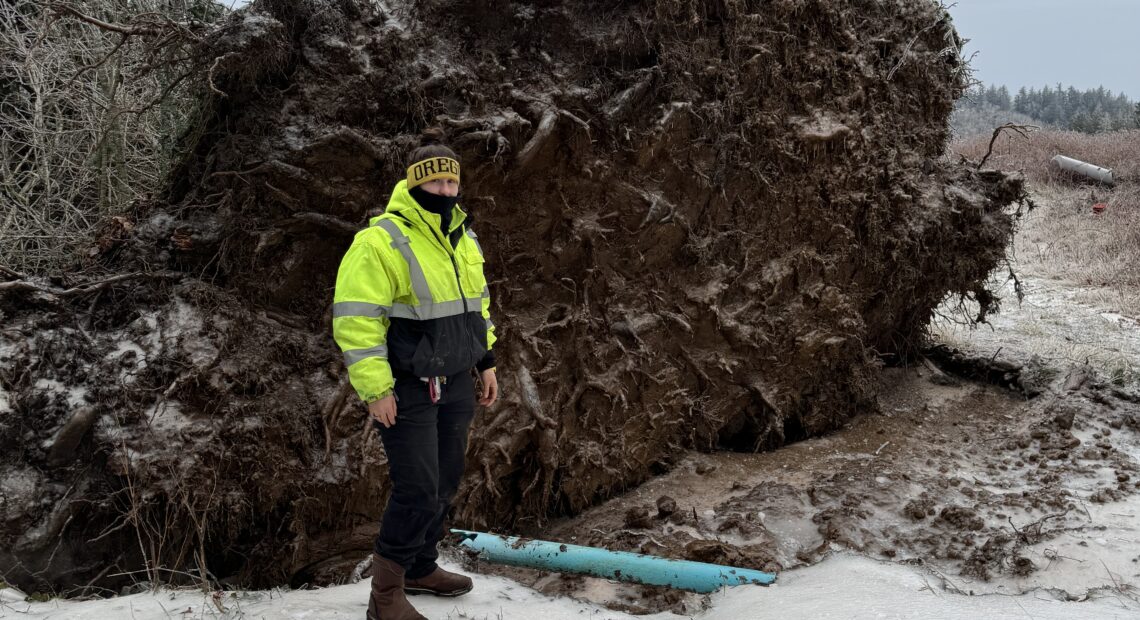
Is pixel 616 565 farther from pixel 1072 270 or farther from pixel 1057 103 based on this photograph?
pixel 1057 103

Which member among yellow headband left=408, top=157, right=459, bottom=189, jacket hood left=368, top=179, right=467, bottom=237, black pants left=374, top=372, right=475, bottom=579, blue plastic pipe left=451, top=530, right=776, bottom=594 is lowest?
blue plastic pipe left=451, top=530, right=776, bottom=594

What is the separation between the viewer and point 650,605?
4.01 metres

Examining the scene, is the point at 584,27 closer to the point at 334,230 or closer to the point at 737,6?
the point at 737,6

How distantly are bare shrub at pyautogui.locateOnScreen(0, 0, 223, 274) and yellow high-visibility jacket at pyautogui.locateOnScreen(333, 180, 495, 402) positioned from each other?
3.06m

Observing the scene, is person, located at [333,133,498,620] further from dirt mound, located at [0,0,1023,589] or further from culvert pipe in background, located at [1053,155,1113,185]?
culvert pipe in background, located at [1053,155,1113,185]

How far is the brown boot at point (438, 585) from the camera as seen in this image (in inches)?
127

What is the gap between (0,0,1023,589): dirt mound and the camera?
3773 millimetres

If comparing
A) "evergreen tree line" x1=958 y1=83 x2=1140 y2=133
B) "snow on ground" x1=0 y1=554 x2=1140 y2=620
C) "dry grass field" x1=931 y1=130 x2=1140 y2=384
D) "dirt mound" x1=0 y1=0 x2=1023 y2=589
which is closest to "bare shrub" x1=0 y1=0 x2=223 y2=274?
A: "dirt mound" x1=0 y1=0 x2=1023 y2=589

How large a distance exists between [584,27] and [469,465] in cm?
315

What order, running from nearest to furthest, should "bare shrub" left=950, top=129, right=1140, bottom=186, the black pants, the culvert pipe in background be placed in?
the black pants < the culvert pipe in background < "bare shrub" left=950, top=129, right=1140, bottom=186

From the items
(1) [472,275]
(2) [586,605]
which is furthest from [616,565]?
(1) [472,275]

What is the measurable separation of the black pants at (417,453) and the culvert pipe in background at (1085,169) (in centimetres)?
1764

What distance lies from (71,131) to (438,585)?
4.71m

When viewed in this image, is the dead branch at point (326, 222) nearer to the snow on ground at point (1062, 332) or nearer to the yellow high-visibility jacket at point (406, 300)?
the yellow high-visibility jacket at point (406, 300)
